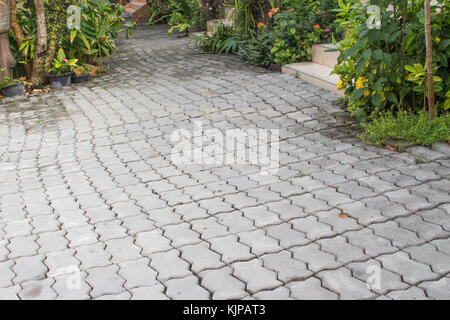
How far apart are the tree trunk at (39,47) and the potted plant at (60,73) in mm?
162

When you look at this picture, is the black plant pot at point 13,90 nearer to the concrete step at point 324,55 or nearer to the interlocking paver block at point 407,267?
the concrete step at point 324,55

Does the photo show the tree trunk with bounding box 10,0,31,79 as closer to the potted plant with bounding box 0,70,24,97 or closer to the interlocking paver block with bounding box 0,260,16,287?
the potted plant with bounding box 0,70,24,97

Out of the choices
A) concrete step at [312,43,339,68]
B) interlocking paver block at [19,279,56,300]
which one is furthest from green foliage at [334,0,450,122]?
interlocking paver block at [19,279,56,300]

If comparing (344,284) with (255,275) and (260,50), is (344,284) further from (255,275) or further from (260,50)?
(260,50)

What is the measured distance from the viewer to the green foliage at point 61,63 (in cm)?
877

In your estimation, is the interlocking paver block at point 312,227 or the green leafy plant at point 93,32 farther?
the green leafy plant at point 93,32

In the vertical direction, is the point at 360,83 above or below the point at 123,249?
above

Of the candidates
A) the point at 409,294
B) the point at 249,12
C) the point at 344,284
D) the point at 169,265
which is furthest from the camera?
the point at 249,12

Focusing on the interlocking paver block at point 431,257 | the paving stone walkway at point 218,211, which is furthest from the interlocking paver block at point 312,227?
the interlocking paver block at point 431,257

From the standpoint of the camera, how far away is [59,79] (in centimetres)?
881

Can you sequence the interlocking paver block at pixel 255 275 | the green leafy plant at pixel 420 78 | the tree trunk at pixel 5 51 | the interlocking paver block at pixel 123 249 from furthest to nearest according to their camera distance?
the tree trunk at pixel 5 51 → the green leafy plant at pixel 420 78 → the interlocking paver block at pixel 123 249 → the interlocking paver block at pixel 255 275

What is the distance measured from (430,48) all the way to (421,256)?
2402mm

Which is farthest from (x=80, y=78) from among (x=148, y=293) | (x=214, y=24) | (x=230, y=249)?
(x=148, y=293)

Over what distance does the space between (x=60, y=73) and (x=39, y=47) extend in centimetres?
50
